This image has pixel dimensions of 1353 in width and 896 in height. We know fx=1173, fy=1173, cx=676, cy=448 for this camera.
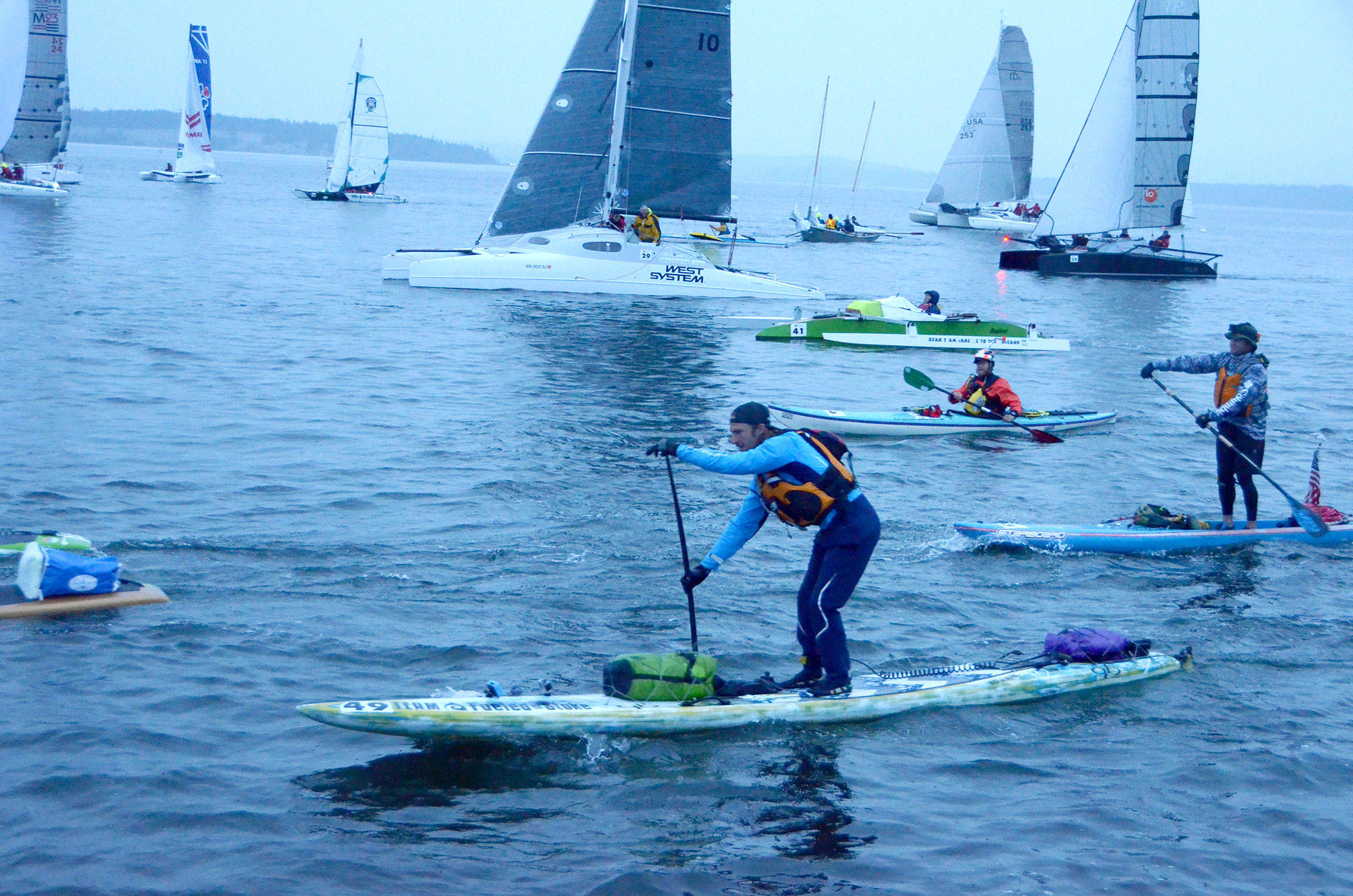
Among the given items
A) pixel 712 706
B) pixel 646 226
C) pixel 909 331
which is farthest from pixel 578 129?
pixel 712 706

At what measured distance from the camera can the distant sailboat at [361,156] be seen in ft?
216

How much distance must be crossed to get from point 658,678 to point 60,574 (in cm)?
444

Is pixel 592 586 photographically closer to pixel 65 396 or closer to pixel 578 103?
pixel 65 396

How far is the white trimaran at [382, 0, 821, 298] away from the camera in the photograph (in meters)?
27.8

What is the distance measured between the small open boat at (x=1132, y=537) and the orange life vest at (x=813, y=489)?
4.75 meters

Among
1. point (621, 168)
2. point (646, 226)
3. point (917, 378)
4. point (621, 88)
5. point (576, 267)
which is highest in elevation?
point (621, 88)

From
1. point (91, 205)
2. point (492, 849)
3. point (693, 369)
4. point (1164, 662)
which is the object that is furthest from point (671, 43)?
point (91, 205)

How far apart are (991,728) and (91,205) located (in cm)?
5717

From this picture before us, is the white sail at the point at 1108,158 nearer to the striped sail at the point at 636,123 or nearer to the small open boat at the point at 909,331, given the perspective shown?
the striped sail at the point at 636,123

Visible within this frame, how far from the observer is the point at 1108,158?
41.0 metres

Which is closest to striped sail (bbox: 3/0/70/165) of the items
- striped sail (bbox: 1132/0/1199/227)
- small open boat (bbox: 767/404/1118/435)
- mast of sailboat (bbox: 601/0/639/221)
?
mast of sailboat (bbox: 601/0/639/221)

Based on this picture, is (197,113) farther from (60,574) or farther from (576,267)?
(60,574)

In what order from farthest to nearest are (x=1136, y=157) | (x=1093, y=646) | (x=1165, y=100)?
(x=1136, y=157), (x=1165, y=100), (x=1093, y=646)

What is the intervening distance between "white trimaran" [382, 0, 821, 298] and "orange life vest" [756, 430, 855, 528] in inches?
881
